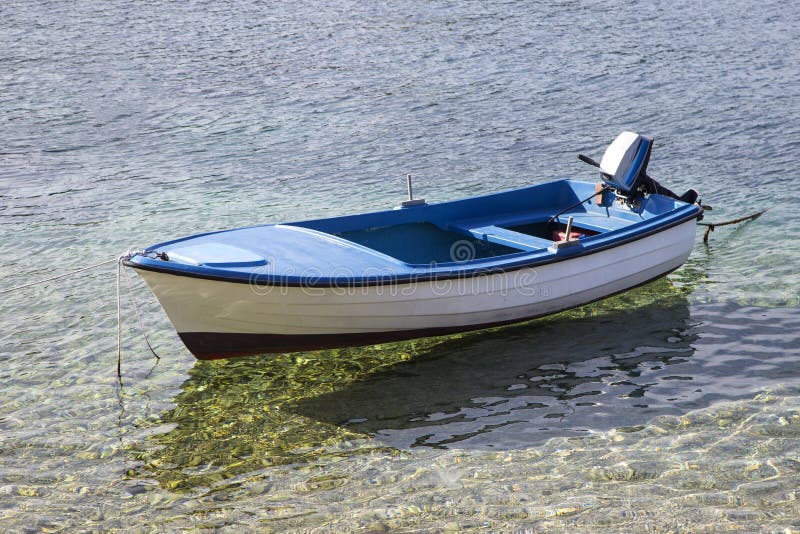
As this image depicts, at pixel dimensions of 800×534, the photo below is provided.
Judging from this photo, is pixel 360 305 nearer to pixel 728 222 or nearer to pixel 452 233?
pixel 452 233

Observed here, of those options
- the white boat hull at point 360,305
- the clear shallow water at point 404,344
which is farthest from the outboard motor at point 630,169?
the white boat hull at point 360,305

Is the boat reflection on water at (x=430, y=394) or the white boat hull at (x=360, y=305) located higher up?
the white boat hull at (x=360, y=305)

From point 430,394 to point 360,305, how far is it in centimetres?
101

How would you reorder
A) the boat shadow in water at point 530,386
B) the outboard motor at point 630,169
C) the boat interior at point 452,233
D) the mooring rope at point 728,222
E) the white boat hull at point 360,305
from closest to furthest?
the boat shadow in water at point 530,386 < the white boat hull at point 360,305 < the boat interior at point 452,233 < the outboard motor at point 630,169 < the mooring rope at point 728,222

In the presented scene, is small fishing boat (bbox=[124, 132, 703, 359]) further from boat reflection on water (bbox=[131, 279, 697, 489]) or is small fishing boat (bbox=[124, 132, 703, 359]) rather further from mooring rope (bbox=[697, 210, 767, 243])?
mooring rope (bbox=[697, 210, 767, 243])

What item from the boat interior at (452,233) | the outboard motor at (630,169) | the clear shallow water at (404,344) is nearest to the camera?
the clear shallow water at (404,344)

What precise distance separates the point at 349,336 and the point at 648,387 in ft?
8.71

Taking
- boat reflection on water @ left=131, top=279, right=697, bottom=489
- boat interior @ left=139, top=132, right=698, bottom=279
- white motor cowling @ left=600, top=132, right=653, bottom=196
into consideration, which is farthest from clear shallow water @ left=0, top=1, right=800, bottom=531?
white motor cowling @ left=600, top=132, right=653, bottom=196

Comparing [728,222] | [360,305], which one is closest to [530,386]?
[360,305]

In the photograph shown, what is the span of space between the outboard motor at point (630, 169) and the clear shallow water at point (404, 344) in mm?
1098

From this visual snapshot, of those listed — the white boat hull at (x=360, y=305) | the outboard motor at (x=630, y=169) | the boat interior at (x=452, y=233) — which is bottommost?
the white boat hull at (x=360, y=305)

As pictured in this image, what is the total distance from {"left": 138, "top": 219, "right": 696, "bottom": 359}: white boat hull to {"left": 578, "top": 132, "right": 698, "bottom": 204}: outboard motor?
3.94 feet

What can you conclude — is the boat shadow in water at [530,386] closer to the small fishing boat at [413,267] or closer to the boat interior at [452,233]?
the small fishing boat at [413,267]

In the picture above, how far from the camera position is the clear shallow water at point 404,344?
6.14 metres
